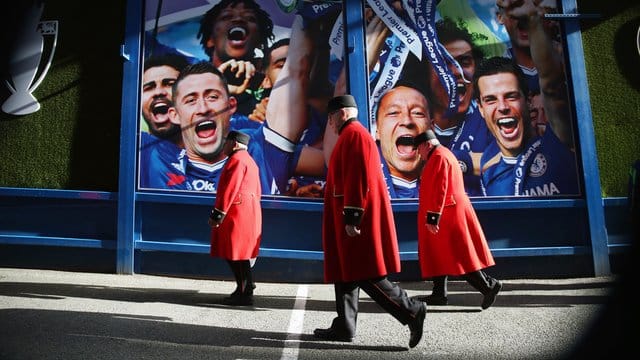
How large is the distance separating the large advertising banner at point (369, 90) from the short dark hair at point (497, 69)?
A: 13 mm

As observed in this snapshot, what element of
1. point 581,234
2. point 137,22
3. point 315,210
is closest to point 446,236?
point 315,210

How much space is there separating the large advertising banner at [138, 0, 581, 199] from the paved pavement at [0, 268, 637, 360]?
1369 millimetres

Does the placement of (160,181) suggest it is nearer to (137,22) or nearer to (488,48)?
(137,22)

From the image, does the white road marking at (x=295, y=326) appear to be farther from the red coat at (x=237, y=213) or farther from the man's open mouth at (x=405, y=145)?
the man's open mouth at (x=405, y=145)

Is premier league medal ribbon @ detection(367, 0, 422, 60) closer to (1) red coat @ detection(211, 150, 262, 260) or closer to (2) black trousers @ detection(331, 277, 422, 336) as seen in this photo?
(1) red coat @ detection(211, 150, 262, 260)

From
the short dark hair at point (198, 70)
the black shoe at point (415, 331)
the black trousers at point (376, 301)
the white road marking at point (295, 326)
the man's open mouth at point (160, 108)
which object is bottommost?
the white road marking at point (295, 326)

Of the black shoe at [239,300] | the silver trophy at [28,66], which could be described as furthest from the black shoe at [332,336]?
the silver trophy at [28,66]

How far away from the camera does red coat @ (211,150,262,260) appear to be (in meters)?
4.80

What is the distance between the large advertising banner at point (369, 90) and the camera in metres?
6.18

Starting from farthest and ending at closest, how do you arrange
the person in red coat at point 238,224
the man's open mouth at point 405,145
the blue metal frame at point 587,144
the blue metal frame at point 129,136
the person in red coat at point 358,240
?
1. the man's open mouth at point 405,145
2. the blue metal frame at point 129,136
3. the blue metal frame at point 587,144
4. the person in red coat at point 238,224
5. the person in red coat at point 358,240

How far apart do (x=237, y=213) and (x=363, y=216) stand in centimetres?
170

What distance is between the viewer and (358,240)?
3629mm

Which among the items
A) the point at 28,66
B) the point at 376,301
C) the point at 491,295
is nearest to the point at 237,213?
the point at 376,301

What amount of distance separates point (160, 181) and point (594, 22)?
5988mm
